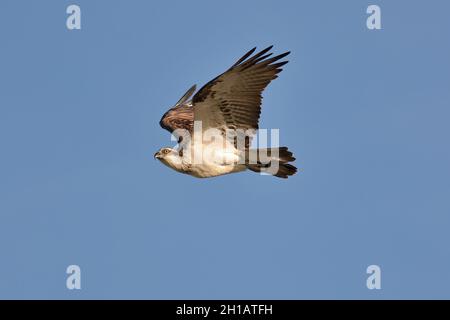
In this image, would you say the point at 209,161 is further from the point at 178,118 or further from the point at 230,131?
the point at 178,118

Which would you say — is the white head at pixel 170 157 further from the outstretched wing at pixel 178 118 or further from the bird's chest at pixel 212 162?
the outstretched wing at pixel 178 118

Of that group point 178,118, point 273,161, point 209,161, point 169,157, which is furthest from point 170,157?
point 273,161

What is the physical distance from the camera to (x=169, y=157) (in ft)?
45.6

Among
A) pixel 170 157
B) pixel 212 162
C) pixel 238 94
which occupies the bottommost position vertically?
pixel 212 162

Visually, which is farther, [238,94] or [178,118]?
[178,118]

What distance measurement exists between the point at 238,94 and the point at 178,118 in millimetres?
2139

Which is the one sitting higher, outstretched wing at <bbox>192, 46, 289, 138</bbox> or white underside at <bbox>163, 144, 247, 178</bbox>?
outstretched wing at <bbox>192, 46, 289, 138</bbox>

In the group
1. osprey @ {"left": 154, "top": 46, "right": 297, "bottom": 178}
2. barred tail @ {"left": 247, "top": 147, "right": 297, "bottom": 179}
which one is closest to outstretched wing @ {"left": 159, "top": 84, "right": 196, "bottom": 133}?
osprey @ {"left": 154, "top": 46, "right": 297, "bottom": 178}

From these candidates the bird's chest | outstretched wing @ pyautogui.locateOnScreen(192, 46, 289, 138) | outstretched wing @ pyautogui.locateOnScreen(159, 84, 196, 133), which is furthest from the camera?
outstretched wing @ pyautogui.locateOnScreen(159, 84, 196, 133)

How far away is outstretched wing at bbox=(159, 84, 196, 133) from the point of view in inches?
580

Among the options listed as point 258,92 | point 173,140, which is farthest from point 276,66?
point 173,140

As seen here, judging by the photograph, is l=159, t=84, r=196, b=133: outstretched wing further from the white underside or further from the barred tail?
the barred tail

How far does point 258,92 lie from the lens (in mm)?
13266
